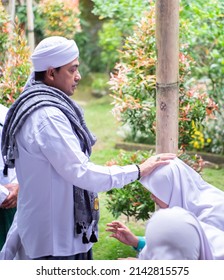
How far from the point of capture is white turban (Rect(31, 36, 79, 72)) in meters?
2.60

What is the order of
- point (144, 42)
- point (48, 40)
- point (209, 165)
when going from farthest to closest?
1. point (209, 165)
2. point (144, 42)
3. point (48, 40)

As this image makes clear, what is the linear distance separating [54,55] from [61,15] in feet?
14.1

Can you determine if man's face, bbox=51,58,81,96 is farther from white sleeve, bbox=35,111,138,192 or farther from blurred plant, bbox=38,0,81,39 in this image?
blurred plant, bbox=38,0,81,39

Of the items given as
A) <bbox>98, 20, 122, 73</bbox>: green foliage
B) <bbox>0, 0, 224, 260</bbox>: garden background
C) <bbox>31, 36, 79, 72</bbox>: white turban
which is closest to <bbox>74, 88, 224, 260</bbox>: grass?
<bbox>0, 0, 224, 260</bbox>: garden background

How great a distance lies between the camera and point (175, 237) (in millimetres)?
2033

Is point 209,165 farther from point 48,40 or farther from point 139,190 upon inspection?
point 48,40

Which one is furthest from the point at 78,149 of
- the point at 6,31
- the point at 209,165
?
the point at 209,165

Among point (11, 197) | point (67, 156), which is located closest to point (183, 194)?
point (67, 156)

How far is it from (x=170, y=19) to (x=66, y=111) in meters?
0.79

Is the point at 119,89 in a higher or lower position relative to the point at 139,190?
higher

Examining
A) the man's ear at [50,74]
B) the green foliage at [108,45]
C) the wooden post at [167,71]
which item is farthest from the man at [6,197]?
the green foliage at [108,45]

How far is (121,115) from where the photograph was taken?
416 cm

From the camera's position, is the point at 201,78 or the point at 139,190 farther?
the point at 201,78

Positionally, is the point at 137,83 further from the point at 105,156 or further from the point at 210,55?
the point at 105,156
